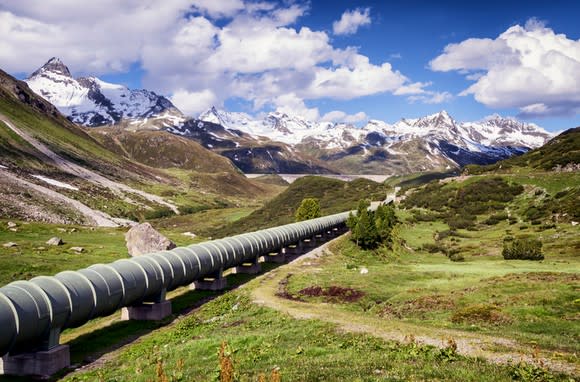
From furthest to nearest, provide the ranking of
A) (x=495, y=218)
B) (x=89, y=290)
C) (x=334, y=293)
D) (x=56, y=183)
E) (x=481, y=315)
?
(x=56, y=183)
(x=495, y=218)
(x=334, y=293)
(x=481, y=315)
(x=89, y=290)

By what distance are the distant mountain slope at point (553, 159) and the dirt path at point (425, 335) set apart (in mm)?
139368

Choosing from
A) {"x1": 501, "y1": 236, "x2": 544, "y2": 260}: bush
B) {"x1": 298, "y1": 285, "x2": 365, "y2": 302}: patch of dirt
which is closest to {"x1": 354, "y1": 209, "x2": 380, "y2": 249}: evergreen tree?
{"x1": 501, "y1": 236, "x2": 544, "y2": 260}: bush

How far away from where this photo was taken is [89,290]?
96.3ft

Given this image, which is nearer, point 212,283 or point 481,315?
point 481,315

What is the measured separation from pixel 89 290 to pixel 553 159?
170 metres

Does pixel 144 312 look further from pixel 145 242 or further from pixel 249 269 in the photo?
pixel 145 242

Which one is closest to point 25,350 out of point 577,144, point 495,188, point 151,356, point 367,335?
point 151,356

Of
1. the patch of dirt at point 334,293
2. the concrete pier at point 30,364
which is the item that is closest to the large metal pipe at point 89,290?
the concrete pier at point 30,364

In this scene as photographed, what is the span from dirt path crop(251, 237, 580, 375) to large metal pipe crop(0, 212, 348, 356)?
7.27 m

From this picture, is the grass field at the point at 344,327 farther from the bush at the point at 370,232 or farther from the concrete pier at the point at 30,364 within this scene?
the bush at the point at 370,232

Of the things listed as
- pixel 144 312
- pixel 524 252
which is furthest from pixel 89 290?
pixel 524 252

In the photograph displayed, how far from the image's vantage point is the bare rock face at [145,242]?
61469mm

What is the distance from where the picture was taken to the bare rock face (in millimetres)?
61469

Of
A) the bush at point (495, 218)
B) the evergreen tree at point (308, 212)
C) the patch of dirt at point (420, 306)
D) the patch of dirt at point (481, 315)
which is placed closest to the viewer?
the patch of dirt at point (481, 315)
